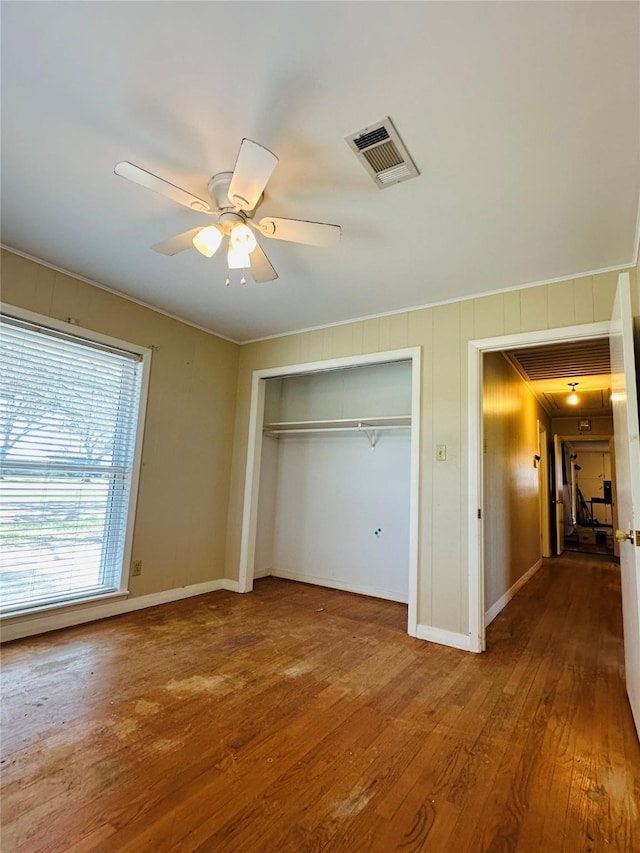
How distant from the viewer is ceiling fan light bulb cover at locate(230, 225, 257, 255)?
2.01 meters

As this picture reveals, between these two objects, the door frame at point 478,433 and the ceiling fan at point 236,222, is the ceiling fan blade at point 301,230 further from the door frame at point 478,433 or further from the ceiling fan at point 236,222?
the door frame at point 478,433

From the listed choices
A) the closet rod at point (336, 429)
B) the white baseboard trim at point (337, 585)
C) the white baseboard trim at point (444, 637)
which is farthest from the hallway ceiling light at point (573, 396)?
the white baseboard trim at point (444, 637)

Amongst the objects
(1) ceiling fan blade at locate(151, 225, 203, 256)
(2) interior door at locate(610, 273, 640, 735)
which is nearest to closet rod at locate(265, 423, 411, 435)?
(2) interior door at locate(610, 273, 640, 735)

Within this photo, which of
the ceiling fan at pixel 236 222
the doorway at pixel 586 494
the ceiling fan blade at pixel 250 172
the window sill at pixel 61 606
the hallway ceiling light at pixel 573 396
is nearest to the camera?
the ceiling fan blade at pixel 250 172

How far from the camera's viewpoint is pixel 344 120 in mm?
1699

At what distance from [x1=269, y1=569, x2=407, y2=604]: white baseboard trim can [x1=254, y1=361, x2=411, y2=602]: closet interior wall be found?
0.03ft

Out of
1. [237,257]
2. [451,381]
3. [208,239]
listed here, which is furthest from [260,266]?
[451,381]

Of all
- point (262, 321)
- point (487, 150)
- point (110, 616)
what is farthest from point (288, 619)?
point (487, 150)

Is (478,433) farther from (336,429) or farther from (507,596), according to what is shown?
(507,596)

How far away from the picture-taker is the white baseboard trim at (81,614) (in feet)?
9.12

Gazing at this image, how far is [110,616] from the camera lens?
10.8ft

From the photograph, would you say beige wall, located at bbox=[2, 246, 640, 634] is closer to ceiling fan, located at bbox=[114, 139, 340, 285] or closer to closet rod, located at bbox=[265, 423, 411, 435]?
closet rod, located at bbox=[265, 423, 411, 435]

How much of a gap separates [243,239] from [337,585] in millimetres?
3706

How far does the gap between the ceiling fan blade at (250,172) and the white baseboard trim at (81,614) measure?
3.00 meters
